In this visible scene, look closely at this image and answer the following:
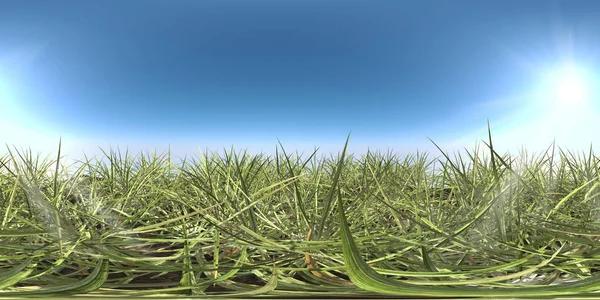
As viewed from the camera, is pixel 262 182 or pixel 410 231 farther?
pixel 262 182

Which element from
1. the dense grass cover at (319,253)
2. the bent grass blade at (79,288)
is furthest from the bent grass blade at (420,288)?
the bent grass blade at (79,288)

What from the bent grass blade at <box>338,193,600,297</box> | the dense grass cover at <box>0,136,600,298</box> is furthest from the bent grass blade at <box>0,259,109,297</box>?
the bent grass blade at <box>338,193,600,297</box>

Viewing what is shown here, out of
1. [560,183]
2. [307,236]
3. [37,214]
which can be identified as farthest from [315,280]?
[560,183]

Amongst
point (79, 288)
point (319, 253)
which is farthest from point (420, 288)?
point (79, 288)

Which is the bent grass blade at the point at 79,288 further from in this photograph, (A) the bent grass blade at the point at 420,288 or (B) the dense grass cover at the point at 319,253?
(A) the bent grass blade at the point at 420,288

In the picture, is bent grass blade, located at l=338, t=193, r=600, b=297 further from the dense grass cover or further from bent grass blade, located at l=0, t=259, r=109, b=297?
bent grass blade, located at l=0, t=259, r=109, b=297

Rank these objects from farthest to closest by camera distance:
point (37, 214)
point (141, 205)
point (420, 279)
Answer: point (141, 205) → point (37, 214) → point (420, 279)

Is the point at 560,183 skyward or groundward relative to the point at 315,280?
skyward

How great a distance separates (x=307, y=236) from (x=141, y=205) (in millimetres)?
274

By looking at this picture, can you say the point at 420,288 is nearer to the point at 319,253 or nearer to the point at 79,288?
the point at 319,253

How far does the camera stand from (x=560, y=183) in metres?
0.54

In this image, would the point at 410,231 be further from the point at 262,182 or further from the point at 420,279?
the point at 262,182

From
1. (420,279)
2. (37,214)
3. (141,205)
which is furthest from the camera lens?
(141,205)

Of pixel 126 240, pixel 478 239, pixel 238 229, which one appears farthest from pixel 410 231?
pixel 126 240
